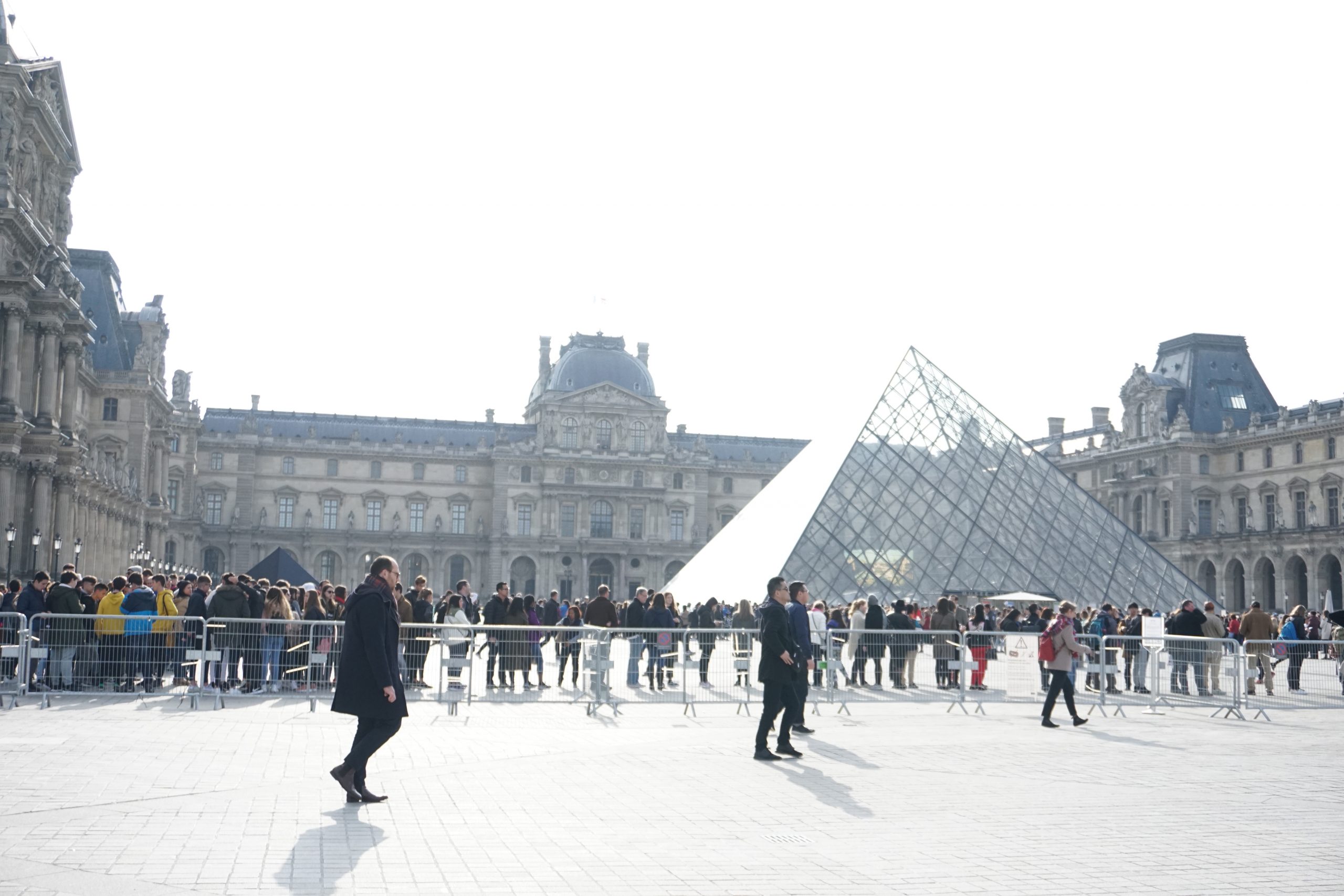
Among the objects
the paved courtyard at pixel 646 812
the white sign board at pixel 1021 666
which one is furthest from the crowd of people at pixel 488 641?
the paved courtyard at pixel 646 812

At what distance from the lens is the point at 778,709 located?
9477 millimetres

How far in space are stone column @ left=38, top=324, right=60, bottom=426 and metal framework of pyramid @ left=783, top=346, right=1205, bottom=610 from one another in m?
15.9

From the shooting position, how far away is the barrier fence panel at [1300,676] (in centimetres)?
1439

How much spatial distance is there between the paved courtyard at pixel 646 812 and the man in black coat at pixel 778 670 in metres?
0.33

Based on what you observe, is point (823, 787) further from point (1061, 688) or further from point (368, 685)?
point (1061, 688)

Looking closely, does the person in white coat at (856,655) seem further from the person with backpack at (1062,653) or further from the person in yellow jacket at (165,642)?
the person in yellow jacket at (165,642)

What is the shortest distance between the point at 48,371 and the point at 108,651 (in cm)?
1796

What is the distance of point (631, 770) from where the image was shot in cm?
856

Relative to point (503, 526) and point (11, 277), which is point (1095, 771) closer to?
point (11, 277)

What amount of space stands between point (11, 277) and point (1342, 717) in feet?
77.1

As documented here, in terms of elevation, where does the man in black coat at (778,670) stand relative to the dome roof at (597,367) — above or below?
below

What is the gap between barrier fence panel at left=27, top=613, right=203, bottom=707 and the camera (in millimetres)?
12586

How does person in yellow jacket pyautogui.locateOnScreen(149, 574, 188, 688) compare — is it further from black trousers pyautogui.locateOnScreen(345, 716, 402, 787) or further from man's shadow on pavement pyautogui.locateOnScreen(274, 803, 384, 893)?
man's shadow on pavement pyautogui.locateOnScreen(274, 803, 384, 893)

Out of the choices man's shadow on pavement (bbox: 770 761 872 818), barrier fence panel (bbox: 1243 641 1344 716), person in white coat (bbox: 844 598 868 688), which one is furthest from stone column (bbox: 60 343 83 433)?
man's shadow on pavement (bbox: 770 761 872 818)
